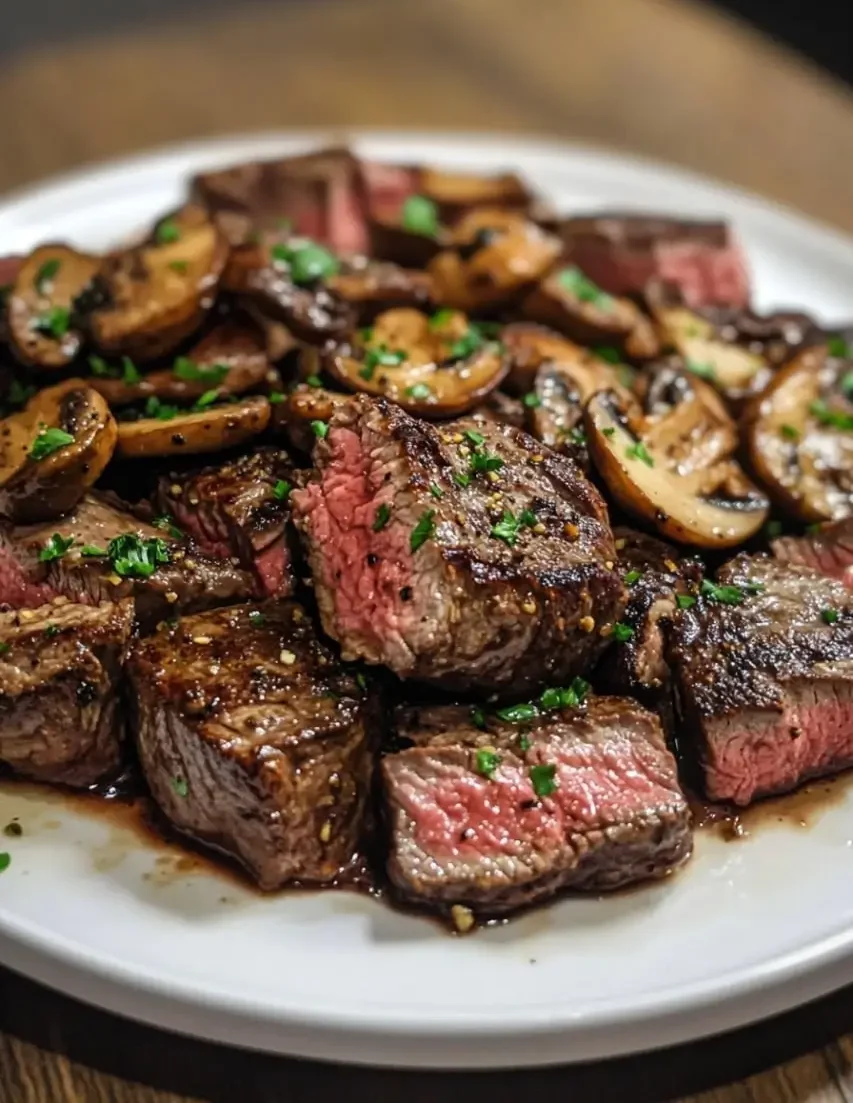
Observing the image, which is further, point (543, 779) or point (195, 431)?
point (195, 431)

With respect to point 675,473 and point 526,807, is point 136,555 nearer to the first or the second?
point 526,807

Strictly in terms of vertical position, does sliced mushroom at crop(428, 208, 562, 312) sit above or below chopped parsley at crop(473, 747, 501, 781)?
above

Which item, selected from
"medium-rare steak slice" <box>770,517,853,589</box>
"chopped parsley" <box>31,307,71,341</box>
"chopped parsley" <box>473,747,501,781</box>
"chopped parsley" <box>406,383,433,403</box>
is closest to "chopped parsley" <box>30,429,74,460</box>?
"chopped parsley" <box>31,307,71,341</box>

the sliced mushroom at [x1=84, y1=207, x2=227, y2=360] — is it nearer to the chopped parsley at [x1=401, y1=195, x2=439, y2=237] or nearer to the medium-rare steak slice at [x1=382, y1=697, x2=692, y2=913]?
the chopped parsley at [x1=401, y1=195, x2=439, y2=237]

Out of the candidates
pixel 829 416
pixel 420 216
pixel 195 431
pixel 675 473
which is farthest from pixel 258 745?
pixel 420 216

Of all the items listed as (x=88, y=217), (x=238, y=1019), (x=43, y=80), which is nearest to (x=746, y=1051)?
(x=238, y=1019)

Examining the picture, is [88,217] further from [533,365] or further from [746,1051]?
[746,1051]
